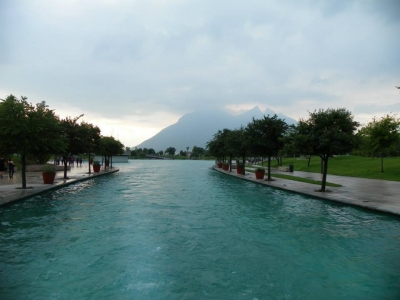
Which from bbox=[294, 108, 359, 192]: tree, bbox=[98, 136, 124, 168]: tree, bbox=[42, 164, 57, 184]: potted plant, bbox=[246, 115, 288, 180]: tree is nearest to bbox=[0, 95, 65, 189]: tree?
bbox=[42, 164, 57, 184]: potted plant

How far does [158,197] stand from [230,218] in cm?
608

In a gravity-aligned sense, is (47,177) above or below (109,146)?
below

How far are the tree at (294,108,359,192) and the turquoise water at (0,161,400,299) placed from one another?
16.3 ft

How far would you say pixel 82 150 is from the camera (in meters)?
27.1

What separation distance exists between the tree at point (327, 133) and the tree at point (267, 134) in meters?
7.48

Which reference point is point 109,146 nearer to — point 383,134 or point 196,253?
point 383,134

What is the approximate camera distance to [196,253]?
24.4 feet

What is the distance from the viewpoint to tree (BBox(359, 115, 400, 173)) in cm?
2817

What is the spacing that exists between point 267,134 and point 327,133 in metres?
9.36

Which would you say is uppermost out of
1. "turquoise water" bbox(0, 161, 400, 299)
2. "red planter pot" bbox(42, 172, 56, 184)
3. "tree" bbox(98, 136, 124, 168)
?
"tree" bbox(98, 136, 124, 168)

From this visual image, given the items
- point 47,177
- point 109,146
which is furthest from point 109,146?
point 47,177

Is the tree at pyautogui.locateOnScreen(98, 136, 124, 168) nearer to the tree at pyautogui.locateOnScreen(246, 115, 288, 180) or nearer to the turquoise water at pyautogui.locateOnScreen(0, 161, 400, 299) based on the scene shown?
the tree at pyautogui.locateOnScreen(246, 115, 288, 180)

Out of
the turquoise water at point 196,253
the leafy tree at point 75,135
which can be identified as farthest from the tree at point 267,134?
the leafy tree at point 75,135

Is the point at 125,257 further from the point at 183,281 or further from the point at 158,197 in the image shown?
the point at 158,197
